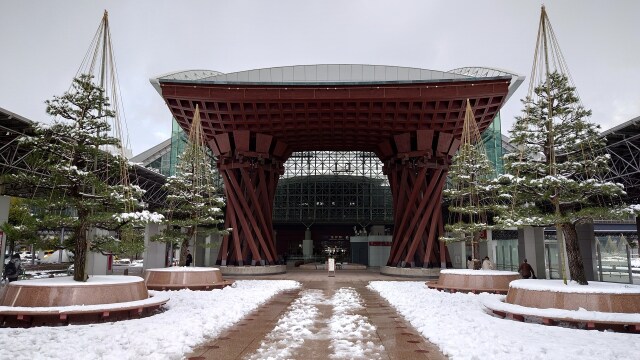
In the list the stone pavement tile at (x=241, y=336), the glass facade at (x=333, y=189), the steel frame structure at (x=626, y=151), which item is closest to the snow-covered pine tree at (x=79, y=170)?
the stone pavement tile at (x=241, y=336)

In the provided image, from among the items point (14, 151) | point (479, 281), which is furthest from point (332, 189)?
point (479, 281)

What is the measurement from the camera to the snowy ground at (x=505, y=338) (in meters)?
6.41

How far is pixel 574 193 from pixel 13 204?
42287mm

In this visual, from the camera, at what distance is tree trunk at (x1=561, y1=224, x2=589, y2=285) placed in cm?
1070

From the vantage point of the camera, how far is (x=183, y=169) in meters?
20.0

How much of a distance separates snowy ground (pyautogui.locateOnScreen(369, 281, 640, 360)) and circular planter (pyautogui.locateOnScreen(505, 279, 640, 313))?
79 cm

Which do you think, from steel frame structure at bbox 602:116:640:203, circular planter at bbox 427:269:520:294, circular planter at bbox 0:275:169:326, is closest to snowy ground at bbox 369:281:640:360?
circular planter at bbox 427:269:520:294

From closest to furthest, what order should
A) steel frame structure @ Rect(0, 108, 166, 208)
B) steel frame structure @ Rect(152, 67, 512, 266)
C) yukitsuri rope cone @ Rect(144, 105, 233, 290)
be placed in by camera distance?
steel frame structure @ Rect(0, 108, 166, 208) < yukitsuri rope cone @ Rect(144, 105, 233, 290) < steel frame structure @ Rect(152, 67, 512, 266)

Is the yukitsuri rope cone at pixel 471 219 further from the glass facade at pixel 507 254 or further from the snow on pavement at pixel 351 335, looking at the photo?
the glass facade at pixel 507 254

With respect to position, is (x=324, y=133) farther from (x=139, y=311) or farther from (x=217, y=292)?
(x=139, y=311)

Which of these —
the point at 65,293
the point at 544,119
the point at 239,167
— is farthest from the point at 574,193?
Result: the point at 239,167

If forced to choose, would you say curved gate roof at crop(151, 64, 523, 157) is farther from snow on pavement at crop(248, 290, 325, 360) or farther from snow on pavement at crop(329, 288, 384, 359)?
snow on pavement at crop(329, 288, 384, 359)

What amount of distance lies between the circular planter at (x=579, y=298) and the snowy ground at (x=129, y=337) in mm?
6891

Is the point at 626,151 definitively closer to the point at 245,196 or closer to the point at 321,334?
the point at 321,334
